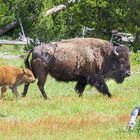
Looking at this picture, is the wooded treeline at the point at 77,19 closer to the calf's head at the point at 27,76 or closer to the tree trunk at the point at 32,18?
the tree trunk at the point at 32,18

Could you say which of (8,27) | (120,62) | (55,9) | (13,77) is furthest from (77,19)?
(13,77)

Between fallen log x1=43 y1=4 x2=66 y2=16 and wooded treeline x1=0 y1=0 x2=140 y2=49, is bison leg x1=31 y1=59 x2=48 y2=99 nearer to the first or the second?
wooded treeline x1=0 y1=0 x2=140 y2=49

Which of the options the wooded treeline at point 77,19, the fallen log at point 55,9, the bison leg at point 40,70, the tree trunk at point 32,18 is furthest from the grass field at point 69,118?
the fallen log at point 55,9

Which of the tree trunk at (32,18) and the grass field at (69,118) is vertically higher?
the grass field at (69,118)

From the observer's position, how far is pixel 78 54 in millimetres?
17438

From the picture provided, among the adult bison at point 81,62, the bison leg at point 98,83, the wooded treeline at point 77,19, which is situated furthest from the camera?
the wooded treeline at point 77,19

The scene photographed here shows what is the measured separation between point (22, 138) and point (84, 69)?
815cm

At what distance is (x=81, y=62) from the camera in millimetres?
17453

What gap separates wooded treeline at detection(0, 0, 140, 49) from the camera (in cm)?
4175

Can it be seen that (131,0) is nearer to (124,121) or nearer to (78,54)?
(78,54)

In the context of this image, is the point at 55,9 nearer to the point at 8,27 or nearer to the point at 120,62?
the point at 8,27

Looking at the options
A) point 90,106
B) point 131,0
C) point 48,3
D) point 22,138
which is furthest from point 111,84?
point 48,3

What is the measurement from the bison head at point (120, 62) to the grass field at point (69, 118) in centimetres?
115

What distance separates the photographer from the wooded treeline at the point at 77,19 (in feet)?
137
